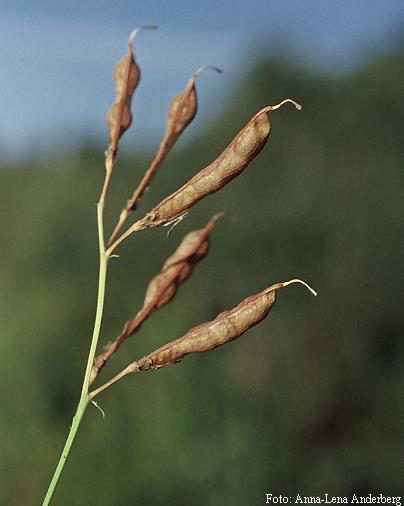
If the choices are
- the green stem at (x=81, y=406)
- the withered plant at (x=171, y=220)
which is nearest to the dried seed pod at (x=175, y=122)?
the withered plant at (x=171, y=220)

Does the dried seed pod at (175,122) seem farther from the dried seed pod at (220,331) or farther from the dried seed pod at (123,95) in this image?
the dried seed pod at (220,331)

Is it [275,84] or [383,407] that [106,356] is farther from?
[275,84]

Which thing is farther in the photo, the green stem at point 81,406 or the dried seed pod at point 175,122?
the dried seed pod at point 175,122

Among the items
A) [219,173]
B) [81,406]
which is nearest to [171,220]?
[219,173]

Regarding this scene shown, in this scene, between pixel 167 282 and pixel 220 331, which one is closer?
pixel 220 331

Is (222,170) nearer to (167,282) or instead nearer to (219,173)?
(219,173)
